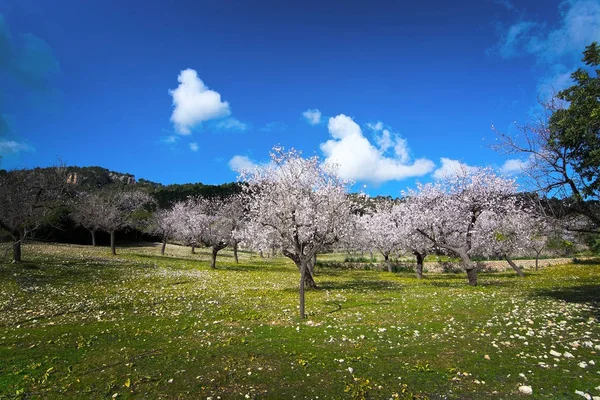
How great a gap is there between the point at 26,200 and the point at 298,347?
37.4 meters

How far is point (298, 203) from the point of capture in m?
27.2

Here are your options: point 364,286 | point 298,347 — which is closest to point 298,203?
point 364,286

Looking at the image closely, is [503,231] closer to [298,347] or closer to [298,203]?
[298,203]

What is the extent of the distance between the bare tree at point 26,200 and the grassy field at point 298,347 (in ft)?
49.6

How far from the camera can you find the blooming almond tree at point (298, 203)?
85.6 ft

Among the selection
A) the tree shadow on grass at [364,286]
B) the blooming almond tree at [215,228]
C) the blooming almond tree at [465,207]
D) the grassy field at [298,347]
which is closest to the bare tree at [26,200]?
the grassy field at [298,347]

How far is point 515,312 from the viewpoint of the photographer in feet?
54.6

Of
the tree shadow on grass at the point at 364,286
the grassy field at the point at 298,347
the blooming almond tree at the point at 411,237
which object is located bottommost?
the tree shadow on grass at the point at 364,286

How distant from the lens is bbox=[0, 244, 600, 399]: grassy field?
8.84 m

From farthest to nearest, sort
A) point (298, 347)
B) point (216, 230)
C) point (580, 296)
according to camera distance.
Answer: point (216, 230)
point (580, 296)
point (298, 347)

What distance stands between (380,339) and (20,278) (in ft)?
96.1

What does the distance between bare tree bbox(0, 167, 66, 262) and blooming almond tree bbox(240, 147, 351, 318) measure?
2122 cm

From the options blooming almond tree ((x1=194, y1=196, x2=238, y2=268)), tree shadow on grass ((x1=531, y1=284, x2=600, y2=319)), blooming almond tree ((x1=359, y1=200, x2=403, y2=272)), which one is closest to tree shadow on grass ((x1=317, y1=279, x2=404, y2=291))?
tree shadow on grass ((x1=531, y1=284, x2=600, y2=319))

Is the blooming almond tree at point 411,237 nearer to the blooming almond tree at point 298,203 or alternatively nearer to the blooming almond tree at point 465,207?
the blooming almond tree at point 465,207
